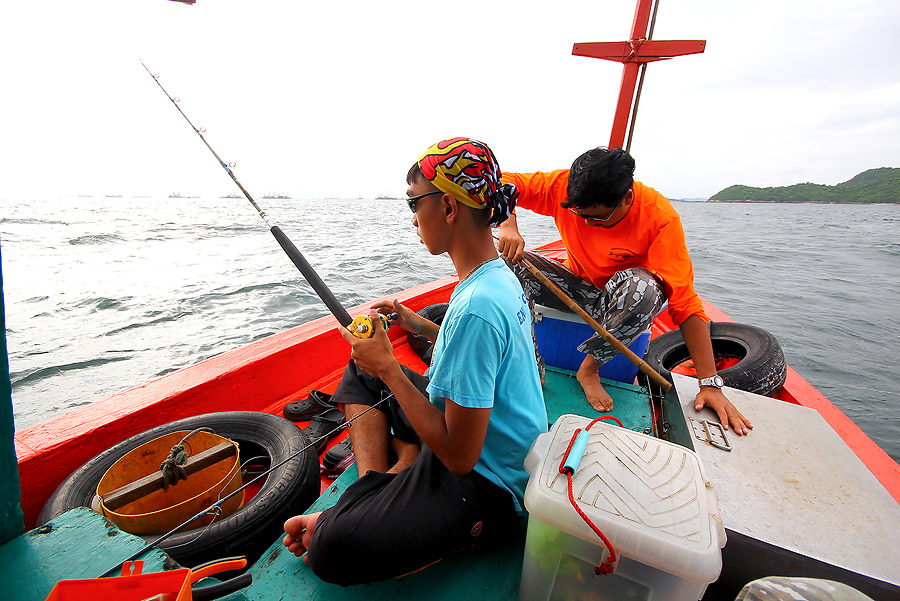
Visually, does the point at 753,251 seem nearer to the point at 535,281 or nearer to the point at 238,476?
the point at 535,281

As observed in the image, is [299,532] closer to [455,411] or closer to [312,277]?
[455,411]

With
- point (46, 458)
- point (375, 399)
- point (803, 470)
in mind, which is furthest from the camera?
point (375, 399)

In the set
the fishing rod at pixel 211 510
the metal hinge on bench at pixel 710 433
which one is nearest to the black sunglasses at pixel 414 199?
the fishing rod at pixel 211 510

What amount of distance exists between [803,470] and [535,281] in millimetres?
1964

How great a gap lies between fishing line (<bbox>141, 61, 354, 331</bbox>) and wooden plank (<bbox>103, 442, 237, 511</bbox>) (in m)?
0.86

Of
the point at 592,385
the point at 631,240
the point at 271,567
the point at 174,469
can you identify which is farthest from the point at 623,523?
the point at 631,240

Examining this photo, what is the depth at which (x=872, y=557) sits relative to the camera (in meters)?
1.21

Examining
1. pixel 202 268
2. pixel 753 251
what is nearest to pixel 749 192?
pixel 753 251

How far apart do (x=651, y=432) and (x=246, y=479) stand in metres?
2.43

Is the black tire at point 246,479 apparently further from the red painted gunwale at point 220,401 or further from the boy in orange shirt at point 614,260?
the boy in orange shirt at point 614,260

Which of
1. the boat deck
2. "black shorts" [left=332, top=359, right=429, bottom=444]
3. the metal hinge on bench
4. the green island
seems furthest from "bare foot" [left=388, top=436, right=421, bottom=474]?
the green island

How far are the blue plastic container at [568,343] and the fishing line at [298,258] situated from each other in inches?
72.8

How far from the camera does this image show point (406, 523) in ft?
4.32

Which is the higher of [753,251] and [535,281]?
[535,281]
